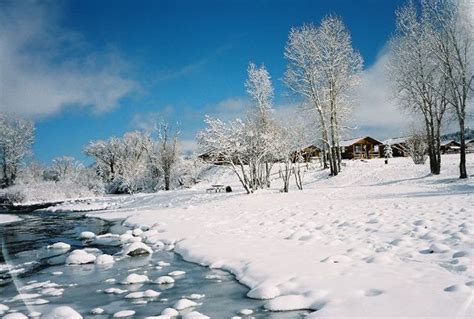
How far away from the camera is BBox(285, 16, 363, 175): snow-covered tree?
3117 centimetres

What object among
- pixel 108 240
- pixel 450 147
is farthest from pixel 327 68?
pixel 450 147

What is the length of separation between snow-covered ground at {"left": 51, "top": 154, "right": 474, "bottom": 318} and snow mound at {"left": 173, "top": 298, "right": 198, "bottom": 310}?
0.93 metres

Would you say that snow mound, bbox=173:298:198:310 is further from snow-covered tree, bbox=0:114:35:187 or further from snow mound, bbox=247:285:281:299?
snow-covered tree, bbox=0:114:35:187

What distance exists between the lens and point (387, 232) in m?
9.23

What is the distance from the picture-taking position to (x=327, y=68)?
31.3 metres

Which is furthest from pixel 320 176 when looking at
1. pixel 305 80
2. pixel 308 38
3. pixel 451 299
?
pixel 451 299

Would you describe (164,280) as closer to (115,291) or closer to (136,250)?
(115,291)

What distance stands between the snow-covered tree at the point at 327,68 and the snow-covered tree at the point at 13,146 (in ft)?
108

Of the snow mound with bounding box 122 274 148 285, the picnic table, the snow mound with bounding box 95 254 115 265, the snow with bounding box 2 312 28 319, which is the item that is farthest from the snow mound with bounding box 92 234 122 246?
the picnic table

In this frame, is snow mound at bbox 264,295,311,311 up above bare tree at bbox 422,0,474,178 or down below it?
below

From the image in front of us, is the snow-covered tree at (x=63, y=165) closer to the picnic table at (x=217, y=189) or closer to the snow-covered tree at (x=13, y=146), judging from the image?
the snow-covered tree at (x=13, y=146)

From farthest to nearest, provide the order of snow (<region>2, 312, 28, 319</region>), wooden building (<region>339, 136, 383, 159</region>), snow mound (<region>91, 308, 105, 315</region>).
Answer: wooden building (<region>339, 136, 383, 159</region>) < snow mound (<region>91, 308, 105, 315</region>) < snow (<region>2, 312, 28, 319</region>)

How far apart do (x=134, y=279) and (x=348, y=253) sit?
159 inches

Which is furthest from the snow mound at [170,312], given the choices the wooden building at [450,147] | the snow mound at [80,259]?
the wooden building at [450,147]
